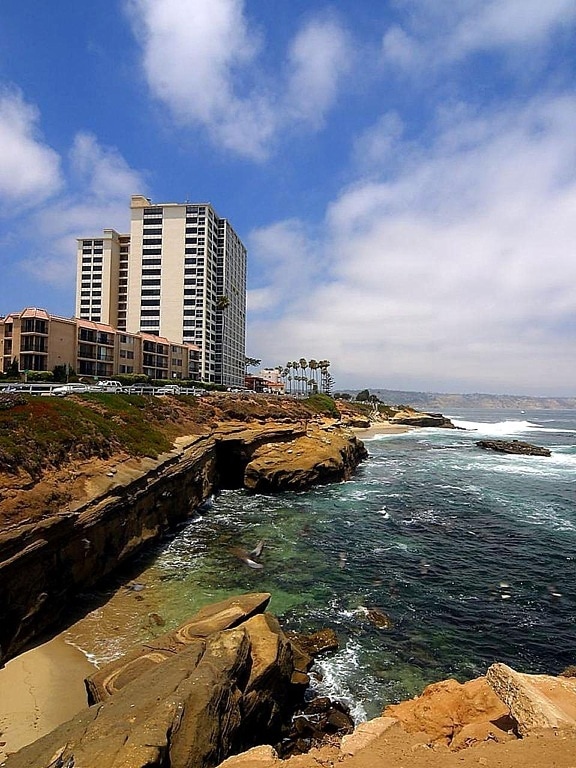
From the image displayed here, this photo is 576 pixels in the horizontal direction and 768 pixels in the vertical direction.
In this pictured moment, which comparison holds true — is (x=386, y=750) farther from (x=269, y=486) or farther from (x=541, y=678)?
(x=269, y=486)

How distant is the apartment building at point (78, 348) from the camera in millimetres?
63438

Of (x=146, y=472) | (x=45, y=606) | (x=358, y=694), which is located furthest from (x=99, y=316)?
(x=358, y=694)

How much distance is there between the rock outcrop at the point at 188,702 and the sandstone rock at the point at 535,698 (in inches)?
207

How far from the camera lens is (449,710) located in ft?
31.1

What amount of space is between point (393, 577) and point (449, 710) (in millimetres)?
10837

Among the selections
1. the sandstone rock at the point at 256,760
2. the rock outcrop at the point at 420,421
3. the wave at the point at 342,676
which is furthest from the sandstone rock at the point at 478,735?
the rock outcrop at the point at 420,421

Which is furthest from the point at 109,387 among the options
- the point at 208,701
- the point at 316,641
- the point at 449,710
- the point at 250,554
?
the point at 449,710

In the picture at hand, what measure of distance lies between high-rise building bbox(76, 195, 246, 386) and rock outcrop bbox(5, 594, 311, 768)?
338 ft

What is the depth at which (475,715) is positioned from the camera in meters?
9.24

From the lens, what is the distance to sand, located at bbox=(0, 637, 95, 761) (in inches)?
420

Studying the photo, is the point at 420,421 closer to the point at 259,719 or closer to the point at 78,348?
the point at 78,348

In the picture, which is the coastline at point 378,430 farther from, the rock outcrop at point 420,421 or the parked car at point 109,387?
the parked car at point 109,387

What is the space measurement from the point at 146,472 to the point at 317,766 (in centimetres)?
1915

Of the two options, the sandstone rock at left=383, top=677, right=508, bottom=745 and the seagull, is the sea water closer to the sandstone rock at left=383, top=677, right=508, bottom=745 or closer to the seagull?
the seagull
